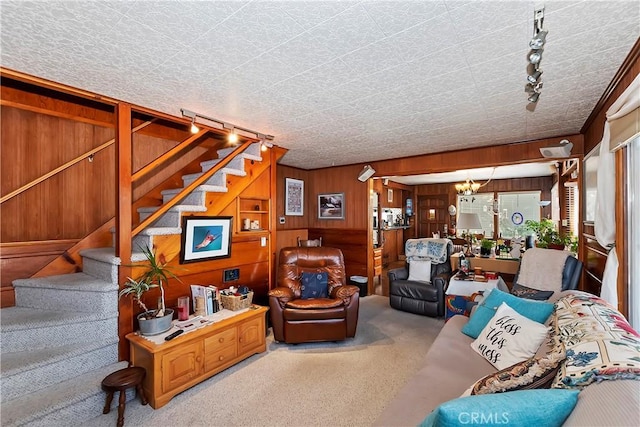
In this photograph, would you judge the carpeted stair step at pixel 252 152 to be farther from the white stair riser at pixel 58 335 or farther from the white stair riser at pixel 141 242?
the white stair riser at pixel 58 335

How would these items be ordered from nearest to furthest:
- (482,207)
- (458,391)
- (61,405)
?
(458,391) → (61,405) → (482,207)

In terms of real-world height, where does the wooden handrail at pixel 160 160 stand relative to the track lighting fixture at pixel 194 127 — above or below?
below

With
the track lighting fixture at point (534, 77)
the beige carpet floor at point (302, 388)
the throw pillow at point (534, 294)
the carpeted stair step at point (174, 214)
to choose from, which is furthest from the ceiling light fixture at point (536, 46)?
the carpeted stair step at point (174, 214)

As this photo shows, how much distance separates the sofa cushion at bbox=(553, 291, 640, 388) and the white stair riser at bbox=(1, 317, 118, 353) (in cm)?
310

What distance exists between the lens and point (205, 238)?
3201 millimetres

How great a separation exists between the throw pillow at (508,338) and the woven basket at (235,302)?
2.25m

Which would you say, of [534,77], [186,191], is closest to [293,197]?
[186,191]

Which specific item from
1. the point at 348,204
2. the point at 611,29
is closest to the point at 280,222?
the point at 348,204

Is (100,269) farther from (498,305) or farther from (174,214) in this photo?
(498,305)

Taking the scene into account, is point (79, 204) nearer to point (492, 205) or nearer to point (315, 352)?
point (315, 352)

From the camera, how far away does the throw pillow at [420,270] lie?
445 cm

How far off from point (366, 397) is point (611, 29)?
297cm

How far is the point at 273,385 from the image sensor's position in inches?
97.9

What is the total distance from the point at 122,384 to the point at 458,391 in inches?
90.0
